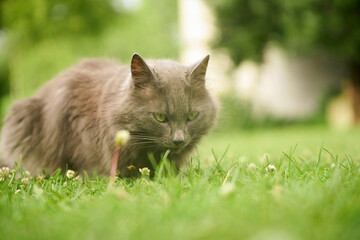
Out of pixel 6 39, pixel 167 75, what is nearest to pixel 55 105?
pixel 167 75

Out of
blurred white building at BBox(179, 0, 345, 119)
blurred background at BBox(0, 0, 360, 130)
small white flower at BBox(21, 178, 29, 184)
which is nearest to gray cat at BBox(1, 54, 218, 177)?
small white flower at BBox(21, 178, 29, 184)

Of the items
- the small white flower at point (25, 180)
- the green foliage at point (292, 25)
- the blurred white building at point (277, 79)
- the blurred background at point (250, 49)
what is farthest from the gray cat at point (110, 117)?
the blurred white building at point (277, 79)

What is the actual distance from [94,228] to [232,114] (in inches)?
376

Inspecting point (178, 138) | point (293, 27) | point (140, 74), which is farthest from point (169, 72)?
point (293, 27)

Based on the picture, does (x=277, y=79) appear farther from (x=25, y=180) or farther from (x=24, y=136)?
(x=25, y=180)

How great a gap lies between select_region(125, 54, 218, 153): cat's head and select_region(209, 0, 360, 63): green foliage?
638cm

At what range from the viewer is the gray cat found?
2.43m

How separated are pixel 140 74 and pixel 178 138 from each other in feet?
1.84

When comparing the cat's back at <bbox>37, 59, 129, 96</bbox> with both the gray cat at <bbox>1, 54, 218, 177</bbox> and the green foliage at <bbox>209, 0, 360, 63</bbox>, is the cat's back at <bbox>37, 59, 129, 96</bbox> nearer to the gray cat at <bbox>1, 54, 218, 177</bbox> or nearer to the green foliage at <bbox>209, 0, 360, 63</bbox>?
the gray cat at <bbox>1, 54, 218, 177</bbox>

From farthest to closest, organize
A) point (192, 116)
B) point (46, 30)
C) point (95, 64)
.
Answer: point (46, 30) → point (95, 64) → point (192, 116)

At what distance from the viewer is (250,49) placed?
373 inches

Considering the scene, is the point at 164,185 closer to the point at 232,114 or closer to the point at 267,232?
the point at 267,232

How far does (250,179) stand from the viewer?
183 cm

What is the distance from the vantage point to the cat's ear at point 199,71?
8.61ft
